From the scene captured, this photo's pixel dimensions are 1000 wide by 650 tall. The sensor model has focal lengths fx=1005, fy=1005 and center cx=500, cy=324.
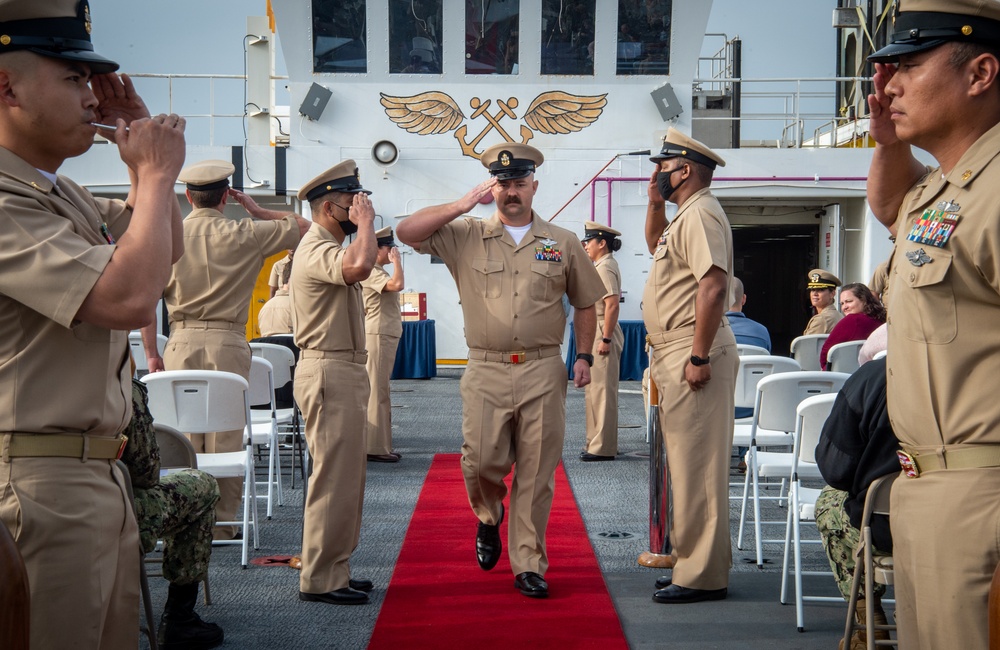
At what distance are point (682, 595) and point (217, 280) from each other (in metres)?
3.03

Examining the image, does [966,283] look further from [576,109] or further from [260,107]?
[260,107]

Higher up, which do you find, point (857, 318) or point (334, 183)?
point (334, 183)

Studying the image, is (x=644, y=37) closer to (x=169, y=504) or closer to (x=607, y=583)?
(x=607, y=583)

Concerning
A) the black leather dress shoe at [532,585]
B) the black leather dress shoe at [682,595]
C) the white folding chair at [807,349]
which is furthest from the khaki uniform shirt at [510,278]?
the white folding chair at [807,349]

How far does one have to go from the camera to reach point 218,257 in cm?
563

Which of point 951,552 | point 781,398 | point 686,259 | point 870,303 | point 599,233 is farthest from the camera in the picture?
point 599,233

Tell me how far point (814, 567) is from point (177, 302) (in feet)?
12.3

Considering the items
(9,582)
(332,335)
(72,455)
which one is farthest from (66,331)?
(332,335)

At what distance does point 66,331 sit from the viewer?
2.02 m

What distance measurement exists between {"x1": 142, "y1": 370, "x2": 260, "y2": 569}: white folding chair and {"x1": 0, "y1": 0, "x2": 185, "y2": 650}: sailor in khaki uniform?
9.46 ft

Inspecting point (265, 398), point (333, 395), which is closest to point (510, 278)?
point (333, 395)

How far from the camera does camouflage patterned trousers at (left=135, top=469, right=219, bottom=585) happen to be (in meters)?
3.42

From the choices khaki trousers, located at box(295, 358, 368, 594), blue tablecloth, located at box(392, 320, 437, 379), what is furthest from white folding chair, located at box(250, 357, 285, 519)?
blue tablecloth, located at box(392, 320, 437, 379)

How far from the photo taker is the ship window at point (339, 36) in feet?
50.6
